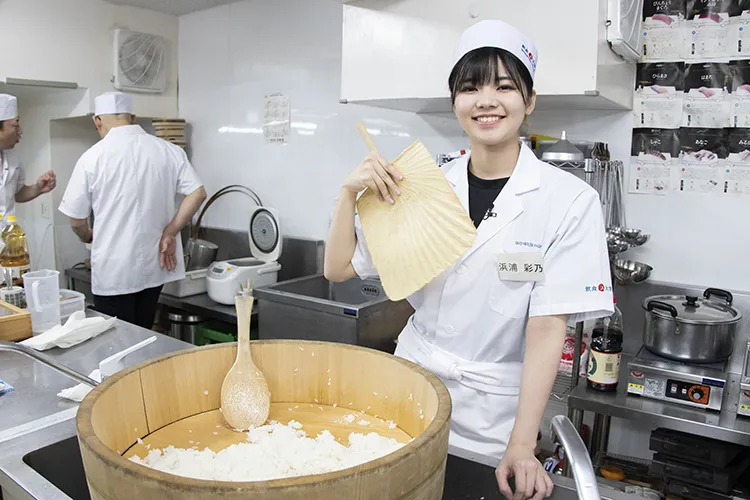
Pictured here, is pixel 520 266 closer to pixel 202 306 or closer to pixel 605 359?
pixel 605 359

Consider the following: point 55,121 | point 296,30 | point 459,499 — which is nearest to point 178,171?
point 296,30

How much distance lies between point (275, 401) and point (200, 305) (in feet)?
6.46

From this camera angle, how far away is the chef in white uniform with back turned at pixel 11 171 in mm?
3072

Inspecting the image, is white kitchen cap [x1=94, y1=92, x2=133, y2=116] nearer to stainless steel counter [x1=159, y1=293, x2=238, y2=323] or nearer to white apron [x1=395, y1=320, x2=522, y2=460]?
stainless steel counter [x1=159, y1=293, x2=238, y2=323]

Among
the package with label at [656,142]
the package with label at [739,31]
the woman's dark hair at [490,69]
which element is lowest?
the package with label at [656,142]

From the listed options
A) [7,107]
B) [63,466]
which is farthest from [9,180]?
[63,466]

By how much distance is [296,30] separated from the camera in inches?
126

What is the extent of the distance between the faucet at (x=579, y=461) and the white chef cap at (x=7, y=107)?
3240 mm

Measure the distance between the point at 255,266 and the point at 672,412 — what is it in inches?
77.2

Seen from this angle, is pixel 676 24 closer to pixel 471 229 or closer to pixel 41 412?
pixel 471 229

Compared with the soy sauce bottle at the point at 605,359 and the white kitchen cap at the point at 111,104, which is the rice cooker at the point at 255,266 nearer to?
the white kitchen cap at the point at 111,104

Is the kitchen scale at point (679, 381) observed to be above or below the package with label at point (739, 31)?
below

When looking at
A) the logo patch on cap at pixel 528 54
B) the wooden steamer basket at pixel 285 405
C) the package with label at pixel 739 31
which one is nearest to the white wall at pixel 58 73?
the wooden steamer basket at pixel 285 405

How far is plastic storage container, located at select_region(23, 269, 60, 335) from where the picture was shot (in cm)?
176
